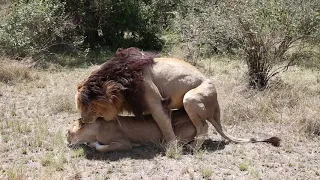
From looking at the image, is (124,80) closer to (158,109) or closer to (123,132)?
(158,109)

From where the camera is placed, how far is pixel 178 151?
5.74 m

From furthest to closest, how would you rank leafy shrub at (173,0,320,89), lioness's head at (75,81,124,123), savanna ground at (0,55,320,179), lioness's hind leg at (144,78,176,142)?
1. leafy shrub at (173,0,320,89)
2. lioness's hind leg at (144,78,176,142)
3. lioness's head at (75,81,124,123)
4. savanna ground at (0,55,320,179)

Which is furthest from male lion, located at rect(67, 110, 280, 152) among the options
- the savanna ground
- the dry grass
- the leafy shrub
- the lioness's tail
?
the dry grass

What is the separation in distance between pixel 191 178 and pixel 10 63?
731 cm

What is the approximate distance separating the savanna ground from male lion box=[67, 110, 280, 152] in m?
0.11

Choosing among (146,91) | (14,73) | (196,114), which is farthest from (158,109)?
(14,73)

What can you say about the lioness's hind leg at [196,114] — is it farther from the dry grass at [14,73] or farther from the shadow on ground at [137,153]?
the dry grass at [14,73]

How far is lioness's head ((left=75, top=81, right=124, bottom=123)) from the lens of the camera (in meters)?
5.65

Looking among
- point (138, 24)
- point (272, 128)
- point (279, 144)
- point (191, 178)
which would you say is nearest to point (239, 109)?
point (272, 128)

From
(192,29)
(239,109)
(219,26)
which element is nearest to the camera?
(239,109)

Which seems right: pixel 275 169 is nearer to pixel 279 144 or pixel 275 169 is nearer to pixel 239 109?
pixel 279 144

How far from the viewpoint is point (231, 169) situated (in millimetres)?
5391

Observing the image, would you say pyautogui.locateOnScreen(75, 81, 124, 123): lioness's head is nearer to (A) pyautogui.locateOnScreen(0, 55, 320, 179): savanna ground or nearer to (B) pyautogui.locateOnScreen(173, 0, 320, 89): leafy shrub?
(A) pyautogui.locateOnScreen(0, 55, 320, 179): savanna ground

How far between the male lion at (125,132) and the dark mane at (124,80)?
1.01ft
